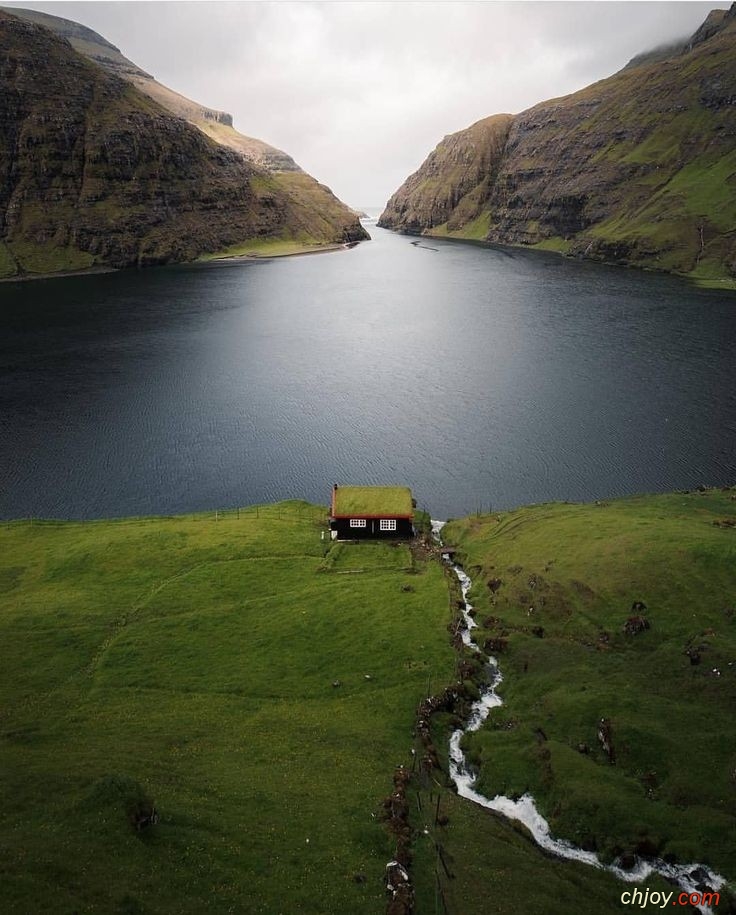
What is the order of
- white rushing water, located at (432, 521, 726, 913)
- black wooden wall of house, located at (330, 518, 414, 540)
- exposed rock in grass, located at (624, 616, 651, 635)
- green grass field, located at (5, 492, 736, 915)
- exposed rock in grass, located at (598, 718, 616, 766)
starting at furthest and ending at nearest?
black wooden wall of house, located at (330, 518, 414, 540)
exposed rock in grass, located at (624, 616, 651, 635)
exposed rock in grass, located at (598, 718, 616, 766)
white rushing water, located at (432, 521, 726, 913)
green grass field, located at (5, 492, 736, 915)

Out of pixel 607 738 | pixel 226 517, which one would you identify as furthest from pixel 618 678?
pixel 226 517

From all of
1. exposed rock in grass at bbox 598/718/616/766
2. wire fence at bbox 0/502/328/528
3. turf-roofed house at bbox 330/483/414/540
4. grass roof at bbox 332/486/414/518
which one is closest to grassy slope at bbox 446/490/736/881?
exposed rock in grass at bbox 598/718/616/766

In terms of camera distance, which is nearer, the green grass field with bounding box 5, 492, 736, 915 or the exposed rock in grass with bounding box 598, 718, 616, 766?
the green grass field with bounding box 5, 492, 736, 915

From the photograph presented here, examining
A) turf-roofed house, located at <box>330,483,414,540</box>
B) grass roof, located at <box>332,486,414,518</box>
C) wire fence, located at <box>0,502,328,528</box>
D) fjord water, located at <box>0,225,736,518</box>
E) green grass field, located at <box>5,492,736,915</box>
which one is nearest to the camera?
green grass field, located at <box>5,492,736,915</box>

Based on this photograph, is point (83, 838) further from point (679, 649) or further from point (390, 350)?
point (390, 350)

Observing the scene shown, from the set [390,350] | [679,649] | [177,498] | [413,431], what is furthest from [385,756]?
[390,350]

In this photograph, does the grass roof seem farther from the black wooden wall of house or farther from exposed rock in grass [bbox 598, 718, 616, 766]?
exposed rock in grass [bbox 598, 718, 616, 766]
